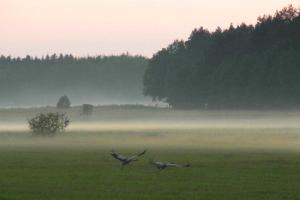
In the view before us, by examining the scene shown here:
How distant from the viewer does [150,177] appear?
37719 mm

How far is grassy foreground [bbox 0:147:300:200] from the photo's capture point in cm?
A: 3157

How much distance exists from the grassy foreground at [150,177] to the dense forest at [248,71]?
3847 inches

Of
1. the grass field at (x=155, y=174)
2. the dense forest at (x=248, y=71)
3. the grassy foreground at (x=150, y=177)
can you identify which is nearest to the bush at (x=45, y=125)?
the grass field at (x=155, y=174)

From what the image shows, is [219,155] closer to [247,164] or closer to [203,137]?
[247,164]

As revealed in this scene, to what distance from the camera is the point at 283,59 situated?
15012 cm

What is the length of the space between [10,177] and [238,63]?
128498mm

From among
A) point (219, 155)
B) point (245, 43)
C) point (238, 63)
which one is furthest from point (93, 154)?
point (245, 43)

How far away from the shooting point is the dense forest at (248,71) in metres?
150

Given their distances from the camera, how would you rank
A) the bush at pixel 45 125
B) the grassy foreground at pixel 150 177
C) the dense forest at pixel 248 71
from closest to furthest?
the grassy foreground at pixel 150 177, the bush at pixel 45 125, the dense forest at pixel 248 71

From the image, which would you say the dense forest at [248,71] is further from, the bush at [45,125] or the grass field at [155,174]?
the grass field at [155,174]

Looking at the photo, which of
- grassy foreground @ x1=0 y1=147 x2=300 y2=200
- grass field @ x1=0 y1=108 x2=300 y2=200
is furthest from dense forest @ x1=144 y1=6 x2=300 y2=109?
grassy foreground @ x1=0 y1=147 x2=300 y2=200

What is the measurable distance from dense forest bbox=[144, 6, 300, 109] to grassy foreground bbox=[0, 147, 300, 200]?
9772cm

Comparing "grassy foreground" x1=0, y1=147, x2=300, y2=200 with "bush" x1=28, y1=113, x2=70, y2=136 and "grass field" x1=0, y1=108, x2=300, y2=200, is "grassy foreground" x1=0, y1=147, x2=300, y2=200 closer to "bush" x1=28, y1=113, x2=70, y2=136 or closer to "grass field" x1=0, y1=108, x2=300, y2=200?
"grass field" x1=0, y1=108, x2=300, y2=200

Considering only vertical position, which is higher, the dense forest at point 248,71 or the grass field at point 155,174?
the dense forest at point 248,71
